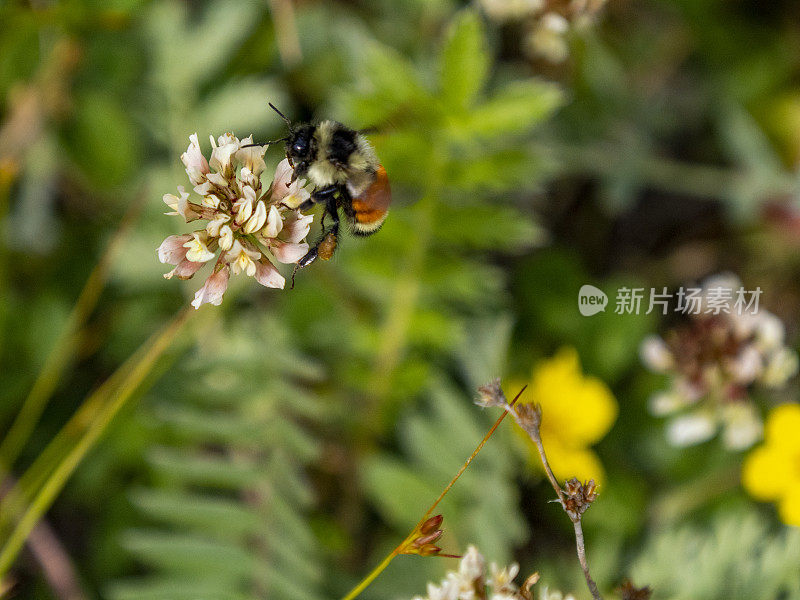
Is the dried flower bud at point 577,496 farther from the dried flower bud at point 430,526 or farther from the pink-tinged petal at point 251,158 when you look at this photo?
the pink-tinged petal at point 251,158

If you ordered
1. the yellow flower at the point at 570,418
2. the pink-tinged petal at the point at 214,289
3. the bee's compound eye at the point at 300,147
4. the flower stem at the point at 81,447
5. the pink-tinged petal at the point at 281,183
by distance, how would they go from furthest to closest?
the yellow flower at the point at 570,418, the flower stem at the point at 81,447, the bee's compound eye at the point at 300,147, the pink-tinged petal at the point at 281,183, the pink-tinged petal at the point at 214,289

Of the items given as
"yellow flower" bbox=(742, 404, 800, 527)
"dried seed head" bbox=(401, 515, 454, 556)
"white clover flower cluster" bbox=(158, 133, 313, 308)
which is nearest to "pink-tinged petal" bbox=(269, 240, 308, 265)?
"white clover flower cluster" bbox=(158, 133, 313, 308)

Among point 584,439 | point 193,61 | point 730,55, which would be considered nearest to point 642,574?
point 584,439

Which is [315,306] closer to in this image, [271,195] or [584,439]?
[584,439]

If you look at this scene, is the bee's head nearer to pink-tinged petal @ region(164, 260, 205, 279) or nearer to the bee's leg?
the bee's leg

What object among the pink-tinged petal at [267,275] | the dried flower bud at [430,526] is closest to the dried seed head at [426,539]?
the dried flower bud at [430,526]
